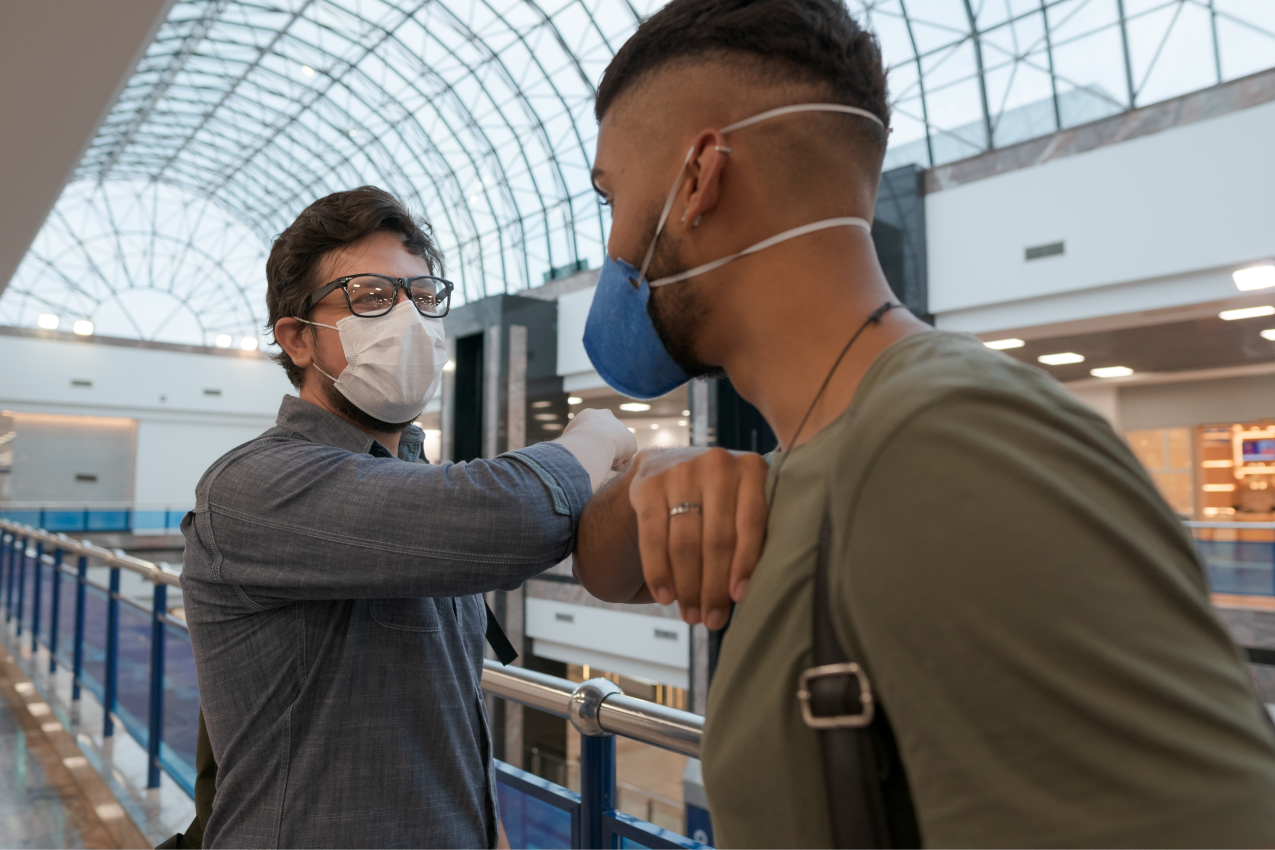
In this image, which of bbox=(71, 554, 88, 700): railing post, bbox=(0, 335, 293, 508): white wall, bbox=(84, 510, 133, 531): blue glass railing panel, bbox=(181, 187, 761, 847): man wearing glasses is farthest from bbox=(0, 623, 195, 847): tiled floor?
bbox=(0, 335, 293, 508): white wall

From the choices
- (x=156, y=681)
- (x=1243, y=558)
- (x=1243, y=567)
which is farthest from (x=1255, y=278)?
(x=156, y=681)

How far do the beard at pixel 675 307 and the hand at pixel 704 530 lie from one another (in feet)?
0.67

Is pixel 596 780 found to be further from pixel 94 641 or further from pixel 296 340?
pixel 94 641

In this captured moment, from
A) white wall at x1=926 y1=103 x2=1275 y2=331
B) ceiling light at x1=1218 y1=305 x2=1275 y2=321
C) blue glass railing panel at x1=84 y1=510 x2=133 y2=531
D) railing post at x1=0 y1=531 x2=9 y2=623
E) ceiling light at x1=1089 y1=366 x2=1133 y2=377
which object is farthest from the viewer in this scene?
blue glass railing panel at x1=84 y1=510 x2=133 y2=531

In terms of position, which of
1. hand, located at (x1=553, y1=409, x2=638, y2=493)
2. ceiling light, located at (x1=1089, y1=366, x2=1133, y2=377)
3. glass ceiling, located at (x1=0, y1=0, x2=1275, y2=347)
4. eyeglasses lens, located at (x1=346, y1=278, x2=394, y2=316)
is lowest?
hand, located at (x1=553, y1=409, x2=638, y2=493)

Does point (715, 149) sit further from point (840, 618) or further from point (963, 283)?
point (963, 283)

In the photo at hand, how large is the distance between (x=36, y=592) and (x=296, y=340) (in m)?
9.78

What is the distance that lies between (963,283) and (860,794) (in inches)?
477

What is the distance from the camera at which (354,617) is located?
178cm

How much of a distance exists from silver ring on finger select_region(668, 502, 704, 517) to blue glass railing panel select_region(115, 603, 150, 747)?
6.05m

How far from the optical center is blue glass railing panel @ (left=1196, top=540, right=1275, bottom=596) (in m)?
10.7

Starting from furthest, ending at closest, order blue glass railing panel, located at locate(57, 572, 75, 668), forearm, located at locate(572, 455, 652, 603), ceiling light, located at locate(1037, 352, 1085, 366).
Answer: ceiling light, located at locate(1037, 352, 1085, 366)
blue glass railing panel, located at locate(57, 572, 75, 668)
forearm, located at locate(572, 455, 652, 603)

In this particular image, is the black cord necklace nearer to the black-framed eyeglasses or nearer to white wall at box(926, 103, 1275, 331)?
the black-framed eyeglasses

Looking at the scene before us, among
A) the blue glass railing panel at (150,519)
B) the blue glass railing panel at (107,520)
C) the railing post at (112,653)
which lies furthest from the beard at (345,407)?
the blue glass railing panel at (150,519)
